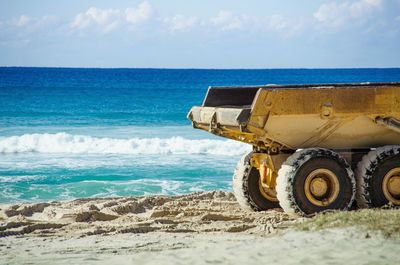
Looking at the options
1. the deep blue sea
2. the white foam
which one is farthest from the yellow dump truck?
the white foam

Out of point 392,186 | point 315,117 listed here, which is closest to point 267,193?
point 315,117

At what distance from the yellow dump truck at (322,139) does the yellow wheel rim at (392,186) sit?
0.04 feet

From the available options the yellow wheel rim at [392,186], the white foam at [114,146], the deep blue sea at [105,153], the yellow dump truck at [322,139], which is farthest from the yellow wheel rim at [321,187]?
the white foam at [114,146]

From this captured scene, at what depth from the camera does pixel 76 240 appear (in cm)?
728

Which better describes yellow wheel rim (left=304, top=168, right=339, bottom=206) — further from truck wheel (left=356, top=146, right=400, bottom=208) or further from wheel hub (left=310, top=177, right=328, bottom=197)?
truck wheel (left=356, top=146, right=400, bottom=208)

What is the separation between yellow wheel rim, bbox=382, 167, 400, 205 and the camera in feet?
27.3

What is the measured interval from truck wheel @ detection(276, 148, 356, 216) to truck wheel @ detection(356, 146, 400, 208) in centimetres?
16

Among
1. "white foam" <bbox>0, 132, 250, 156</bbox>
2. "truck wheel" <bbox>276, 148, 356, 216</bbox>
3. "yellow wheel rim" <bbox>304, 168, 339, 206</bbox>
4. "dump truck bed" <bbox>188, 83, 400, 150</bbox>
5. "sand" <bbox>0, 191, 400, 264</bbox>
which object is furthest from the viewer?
"white foam" <bbox>0, 132, 250, 156</bbox>

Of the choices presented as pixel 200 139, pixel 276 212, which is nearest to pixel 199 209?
pixel 276 212

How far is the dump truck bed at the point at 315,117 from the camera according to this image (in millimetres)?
7891

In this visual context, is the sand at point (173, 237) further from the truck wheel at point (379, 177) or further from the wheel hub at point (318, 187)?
the truck wheel at point (379, 177)

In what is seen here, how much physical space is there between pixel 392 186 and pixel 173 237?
8.56 feet

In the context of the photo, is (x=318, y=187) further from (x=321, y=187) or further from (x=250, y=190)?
(x=250, y=190)

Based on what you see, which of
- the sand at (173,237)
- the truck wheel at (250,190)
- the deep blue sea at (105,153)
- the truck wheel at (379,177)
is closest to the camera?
the sand at (173,237)
